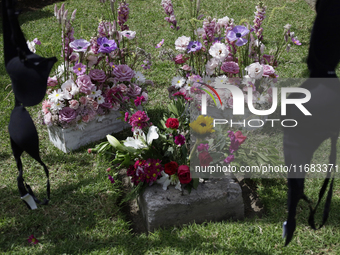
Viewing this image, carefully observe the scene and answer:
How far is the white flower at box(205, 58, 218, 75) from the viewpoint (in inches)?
112

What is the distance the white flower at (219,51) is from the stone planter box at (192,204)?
1084 mm

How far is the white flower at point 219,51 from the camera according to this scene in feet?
8.90

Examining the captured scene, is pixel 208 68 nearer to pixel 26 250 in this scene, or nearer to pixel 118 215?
pixel 118 215

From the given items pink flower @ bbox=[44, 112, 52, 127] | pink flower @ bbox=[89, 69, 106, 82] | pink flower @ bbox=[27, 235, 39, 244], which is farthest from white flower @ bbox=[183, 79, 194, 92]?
pink flower @ bbox=[27, 235, 39, 244]

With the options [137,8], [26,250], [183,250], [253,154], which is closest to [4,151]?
[26,250]

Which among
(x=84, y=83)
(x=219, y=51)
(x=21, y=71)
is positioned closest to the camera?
(x=21, y=71)

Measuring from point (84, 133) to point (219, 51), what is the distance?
150 centimetres

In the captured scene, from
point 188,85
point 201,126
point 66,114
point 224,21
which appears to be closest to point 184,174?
point 201,126

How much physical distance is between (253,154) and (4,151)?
2400mm

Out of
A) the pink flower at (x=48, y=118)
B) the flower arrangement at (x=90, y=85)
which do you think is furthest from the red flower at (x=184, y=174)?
the pink flower at (x=48, y=118)

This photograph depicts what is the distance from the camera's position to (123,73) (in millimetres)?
3012

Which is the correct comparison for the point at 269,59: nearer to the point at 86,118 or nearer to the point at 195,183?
the point at 195,183

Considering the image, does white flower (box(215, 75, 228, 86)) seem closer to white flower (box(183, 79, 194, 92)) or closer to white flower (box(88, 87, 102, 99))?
white flower (box(183, 79, 194, 92))

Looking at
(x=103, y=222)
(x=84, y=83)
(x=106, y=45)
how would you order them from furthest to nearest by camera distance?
(x=84, y=83) < (x=106, y=45) < (x=103, y=222)
